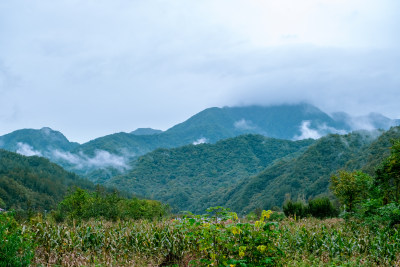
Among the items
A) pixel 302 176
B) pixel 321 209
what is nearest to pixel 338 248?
pixel 321 209

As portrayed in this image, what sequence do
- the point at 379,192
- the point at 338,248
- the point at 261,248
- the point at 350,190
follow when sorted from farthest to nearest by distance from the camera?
the point at 350,190, the point at 379,192, the point at 338,248, the point at 261,248

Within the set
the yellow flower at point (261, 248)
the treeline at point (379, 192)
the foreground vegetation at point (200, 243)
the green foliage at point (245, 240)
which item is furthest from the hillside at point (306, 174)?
the yellow flower at point (261, 248)

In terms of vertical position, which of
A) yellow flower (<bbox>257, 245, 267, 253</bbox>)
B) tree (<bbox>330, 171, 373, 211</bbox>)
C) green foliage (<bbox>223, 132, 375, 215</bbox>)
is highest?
yellow flower (<bbox>257, 245, 267, 253</bbox>)

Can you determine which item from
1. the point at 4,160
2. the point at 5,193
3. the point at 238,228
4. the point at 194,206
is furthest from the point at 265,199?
the point at 238,228

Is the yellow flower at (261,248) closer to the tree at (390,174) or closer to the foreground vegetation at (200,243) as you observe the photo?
the foreground vegetation at (200,243)

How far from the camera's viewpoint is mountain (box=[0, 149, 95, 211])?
9631cm

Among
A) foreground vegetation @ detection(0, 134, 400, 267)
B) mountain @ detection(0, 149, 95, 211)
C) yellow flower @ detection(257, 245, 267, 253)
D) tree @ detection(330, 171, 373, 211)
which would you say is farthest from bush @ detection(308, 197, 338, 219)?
mountain @ detection(0, 149, 95, 211)

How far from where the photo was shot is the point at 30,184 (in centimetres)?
11375

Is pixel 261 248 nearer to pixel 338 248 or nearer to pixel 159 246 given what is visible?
pixel 159 246

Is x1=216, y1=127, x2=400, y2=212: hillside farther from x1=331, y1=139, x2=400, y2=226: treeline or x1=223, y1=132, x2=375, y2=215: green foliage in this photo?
x1=331, y1=139, x2=400, y2=226: treeline

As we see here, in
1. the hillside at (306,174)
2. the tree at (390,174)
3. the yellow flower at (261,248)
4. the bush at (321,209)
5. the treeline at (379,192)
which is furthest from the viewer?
the hillside at (306,174)

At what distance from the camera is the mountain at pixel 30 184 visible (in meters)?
96.3

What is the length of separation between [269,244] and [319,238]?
5052 millimetres

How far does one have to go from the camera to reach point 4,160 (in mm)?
129500
